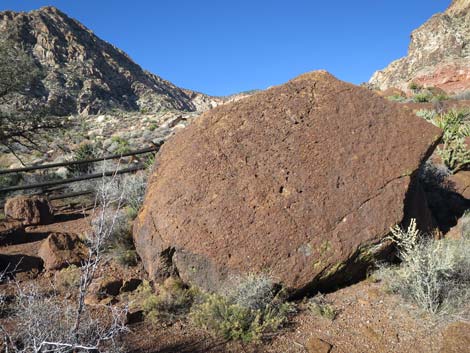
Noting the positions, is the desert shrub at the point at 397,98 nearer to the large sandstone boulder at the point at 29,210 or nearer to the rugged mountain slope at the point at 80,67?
the large sandstone boulder at the point at 29,210

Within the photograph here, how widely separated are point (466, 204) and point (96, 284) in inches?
245

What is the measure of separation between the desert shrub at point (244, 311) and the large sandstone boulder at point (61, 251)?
2216mm

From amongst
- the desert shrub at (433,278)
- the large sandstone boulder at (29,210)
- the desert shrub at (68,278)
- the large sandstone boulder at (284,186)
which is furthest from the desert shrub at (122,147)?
the desert shrub at (433,278)

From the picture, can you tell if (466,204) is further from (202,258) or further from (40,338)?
(40,338)

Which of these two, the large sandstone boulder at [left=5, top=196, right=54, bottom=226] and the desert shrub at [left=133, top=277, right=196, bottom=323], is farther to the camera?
the large sandstone boulder at [left=5, top=196, right=54, bottom=226]

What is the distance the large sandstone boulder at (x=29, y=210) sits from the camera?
7.42 meters

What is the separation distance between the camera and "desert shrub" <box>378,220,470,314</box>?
13.3 feet

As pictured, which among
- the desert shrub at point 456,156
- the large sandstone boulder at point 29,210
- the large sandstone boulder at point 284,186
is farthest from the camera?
the desert shrub at point 456,156

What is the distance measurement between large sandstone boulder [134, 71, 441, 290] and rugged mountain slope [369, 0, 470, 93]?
21669 millimetres

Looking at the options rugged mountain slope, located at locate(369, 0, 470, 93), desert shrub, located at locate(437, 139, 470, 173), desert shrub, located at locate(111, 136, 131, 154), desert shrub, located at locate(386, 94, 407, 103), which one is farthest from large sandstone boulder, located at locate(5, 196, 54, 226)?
rugged mountain slope, located at locate(369, 0, 470, 93)

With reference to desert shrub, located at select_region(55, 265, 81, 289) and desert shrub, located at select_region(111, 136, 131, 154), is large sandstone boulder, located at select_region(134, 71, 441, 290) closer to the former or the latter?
desert shrub, located at select_region(55, 265, 81, 289)

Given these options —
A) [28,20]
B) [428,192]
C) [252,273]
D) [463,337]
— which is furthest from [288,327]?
[28,20]

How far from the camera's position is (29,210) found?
757 cm

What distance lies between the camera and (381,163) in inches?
198
